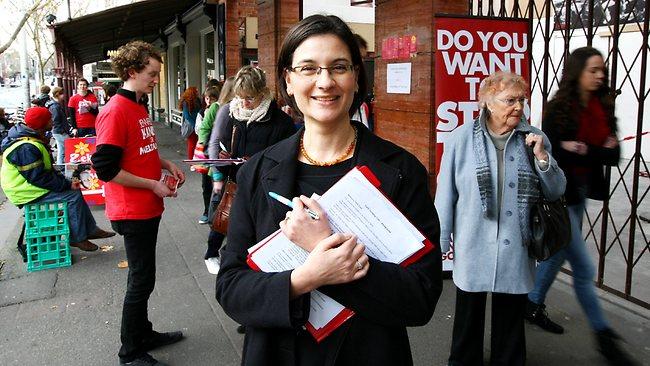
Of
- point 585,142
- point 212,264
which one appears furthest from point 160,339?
point 585,142

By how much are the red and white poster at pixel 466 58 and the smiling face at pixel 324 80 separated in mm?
2975

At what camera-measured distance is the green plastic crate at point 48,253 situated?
5496mm

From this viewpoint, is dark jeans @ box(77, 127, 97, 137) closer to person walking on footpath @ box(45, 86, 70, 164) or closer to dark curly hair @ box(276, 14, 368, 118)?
person walking on footpath @ box(45, 86, 70, 164)

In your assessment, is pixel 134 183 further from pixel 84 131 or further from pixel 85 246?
pixel 84 131

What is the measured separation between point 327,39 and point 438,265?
2.35ft

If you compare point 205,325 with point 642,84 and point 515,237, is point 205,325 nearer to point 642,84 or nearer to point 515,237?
point 515,237

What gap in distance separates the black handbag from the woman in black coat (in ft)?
5.17

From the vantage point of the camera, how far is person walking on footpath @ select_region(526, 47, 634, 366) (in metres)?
3.28

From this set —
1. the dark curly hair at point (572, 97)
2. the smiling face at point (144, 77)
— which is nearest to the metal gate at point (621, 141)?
the dark curly hair at point (572, 97)

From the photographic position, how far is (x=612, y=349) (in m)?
3.21

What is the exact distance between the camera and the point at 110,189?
3428mm

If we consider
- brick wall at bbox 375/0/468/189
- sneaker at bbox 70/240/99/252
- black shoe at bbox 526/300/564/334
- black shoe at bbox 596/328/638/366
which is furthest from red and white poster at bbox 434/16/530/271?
sneaker at bbox 70/240/99/252

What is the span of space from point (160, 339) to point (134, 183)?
3.90ft

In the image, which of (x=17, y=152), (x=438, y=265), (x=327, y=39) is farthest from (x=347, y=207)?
(x=17, y=152)
